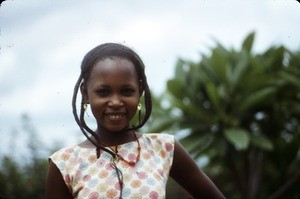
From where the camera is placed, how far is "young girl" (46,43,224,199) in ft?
5.52

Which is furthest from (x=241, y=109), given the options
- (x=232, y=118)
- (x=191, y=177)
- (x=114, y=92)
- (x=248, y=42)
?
(x=114, y=92)

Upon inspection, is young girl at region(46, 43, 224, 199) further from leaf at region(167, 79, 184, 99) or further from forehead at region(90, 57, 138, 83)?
leaf at region(167, 79, 184, 99)

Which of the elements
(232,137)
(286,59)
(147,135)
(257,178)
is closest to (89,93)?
(147,135)

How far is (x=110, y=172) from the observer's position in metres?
1.70

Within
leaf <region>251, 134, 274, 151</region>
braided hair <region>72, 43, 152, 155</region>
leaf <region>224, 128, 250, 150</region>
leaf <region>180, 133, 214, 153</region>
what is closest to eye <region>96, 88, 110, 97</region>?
braided hair <region>72, 43, 152, 155</region>

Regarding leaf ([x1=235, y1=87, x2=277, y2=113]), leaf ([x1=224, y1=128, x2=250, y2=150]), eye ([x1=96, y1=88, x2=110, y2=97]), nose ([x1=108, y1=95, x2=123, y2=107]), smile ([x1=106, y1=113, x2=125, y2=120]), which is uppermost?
eye ([x1=96, y1=88, x2=110, y2=97])

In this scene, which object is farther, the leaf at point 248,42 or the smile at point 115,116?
the leaf at point 248,42

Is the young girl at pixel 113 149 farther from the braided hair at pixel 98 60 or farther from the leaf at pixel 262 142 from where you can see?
the leaf at pixel 262 142

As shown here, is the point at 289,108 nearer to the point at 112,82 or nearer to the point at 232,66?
the point at 232,66

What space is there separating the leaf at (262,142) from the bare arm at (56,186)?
489 centimetres

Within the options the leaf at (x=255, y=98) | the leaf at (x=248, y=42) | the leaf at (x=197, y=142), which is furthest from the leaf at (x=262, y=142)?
the leaf at (x=248, y=42)

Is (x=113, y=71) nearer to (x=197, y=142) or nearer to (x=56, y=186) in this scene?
(x=56, y=186)

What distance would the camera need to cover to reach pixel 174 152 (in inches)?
73.4

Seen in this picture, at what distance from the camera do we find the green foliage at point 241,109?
6590mm
